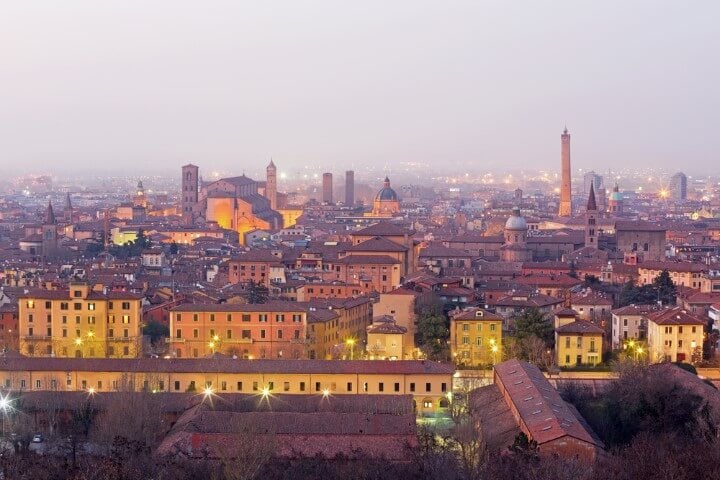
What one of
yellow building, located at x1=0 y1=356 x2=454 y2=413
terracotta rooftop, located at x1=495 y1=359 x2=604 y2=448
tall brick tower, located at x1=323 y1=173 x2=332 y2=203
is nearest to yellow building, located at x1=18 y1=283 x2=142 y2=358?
yellow building, located at x1=0 y1=356 x2=454 y2=413

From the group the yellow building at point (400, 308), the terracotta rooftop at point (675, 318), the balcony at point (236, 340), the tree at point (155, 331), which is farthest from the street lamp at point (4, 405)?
the terracotta rooftop at point (675, 318)

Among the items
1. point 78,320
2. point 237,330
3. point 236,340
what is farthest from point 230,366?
point 78,320

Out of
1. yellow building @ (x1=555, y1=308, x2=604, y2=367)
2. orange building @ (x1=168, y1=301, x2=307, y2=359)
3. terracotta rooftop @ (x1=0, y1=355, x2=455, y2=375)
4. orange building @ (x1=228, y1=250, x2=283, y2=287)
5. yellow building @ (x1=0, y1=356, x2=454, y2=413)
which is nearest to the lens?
yellow building @ (x1=0, y1=356, x2=454, y2=413)

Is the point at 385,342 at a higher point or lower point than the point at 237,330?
lower

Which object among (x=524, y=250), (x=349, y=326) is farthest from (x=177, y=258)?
(x=349, y=326)

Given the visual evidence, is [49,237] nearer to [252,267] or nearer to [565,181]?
[252,267]

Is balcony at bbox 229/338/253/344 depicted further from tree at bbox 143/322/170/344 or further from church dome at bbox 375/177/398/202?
church dome at bbox 375/177/398/202

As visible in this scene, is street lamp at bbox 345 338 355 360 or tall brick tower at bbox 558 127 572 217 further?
tall brick tower at bbox 558 127 572 217
